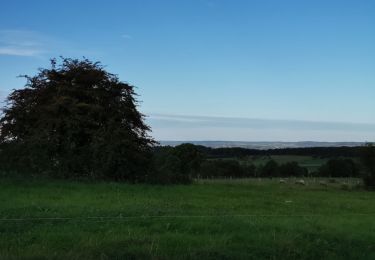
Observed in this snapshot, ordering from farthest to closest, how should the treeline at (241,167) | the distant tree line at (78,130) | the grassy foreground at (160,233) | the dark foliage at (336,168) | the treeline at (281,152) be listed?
the treeline at (281,152), the dark foliage at (336,168), the treeline at (241,167), the distant tree line at (78,130), the grassy foreground at (160,233)

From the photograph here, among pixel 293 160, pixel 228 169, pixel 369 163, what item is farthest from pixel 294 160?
pixel 369 163

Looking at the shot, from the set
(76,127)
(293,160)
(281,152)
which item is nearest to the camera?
(76,127)

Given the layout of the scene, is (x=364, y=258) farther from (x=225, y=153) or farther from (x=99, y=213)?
(x=225, y=153)

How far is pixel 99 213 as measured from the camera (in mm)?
15141

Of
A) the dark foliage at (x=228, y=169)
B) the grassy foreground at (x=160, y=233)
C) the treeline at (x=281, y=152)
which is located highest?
the treeline at (x=281, y=152)

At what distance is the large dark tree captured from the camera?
31.5m

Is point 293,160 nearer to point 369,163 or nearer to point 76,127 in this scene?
point 369,163

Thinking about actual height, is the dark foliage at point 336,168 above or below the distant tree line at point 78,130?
below

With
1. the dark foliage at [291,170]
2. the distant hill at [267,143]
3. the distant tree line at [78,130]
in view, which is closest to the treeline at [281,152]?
the distant hill at [267,143]

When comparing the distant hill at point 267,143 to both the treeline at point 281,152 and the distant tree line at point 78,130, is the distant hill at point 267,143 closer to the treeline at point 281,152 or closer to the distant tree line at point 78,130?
the treeline at point 281,152

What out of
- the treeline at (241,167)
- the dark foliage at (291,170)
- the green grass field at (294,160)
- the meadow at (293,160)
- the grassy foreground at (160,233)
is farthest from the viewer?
the green grass field at (294,160)

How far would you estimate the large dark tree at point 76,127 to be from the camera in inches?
1239

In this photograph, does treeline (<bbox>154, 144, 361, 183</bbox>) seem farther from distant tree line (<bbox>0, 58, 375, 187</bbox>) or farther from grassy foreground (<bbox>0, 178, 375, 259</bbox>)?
grassy foreground (<bbox>0, 178, 375, 259</bbox>)

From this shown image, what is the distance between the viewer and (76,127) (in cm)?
3231
